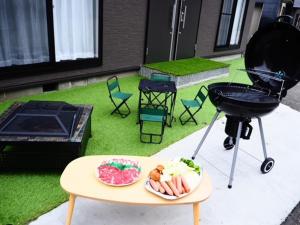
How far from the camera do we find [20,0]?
5.59m

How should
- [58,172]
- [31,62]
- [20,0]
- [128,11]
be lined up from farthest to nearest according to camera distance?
[128,11] < [31,62] < [20,0] < [58,172]

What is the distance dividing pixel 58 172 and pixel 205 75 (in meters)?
6.56

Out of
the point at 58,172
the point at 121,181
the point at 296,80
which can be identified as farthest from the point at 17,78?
the point at 296,80

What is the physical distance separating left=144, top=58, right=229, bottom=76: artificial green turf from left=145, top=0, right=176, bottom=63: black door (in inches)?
20.9

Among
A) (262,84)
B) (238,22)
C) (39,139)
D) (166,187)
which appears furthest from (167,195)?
(238,22)

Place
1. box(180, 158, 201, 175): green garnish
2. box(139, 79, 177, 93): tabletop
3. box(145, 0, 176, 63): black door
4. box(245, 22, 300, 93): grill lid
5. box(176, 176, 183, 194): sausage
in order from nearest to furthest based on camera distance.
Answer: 1. box(176, 176, 183, 194): sausage
2. box(180, 158, 201, 175): green garnish
3. box(245, 22, 300, 93): grill lid
4. box(139, 79, 177, 93): tabletop
5. box(145, 0, 176, 63): black door

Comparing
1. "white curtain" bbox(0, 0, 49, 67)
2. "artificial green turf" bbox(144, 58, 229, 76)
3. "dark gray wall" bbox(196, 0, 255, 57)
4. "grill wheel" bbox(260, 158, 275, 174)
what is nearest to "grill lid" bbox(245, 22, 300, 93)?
"grill wheel" bbox(260, 158, 275, 174)

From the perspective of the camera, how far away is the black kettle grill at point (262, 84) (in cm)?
340

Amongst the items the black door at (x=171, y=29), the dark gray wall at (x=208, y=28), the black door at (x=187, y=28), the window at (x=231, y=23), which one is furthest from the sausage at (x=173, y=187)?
the window at (x=231, y=23)

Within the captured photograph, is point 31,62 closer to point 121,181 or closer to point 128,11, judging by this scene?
point 128,11

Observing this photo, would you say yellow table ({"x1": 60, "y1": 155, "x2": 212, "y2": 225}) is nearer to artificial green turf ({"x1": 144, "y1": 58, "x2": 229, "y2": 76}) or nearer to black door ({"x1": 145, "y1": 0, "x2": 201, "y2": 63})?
artificial green turf ({"x1": 144, "y1": 58, "x2": 229, "y2": 76})

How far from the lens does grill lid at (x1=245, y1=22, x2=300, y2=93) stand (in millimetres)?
3683

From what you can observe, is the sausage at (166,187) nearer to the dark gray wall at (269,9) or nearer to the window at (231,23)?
the window at (231,23)

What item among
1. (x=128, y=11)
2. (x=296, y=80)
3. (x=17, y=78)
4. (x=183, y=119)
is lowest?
(x=183, y=119)
